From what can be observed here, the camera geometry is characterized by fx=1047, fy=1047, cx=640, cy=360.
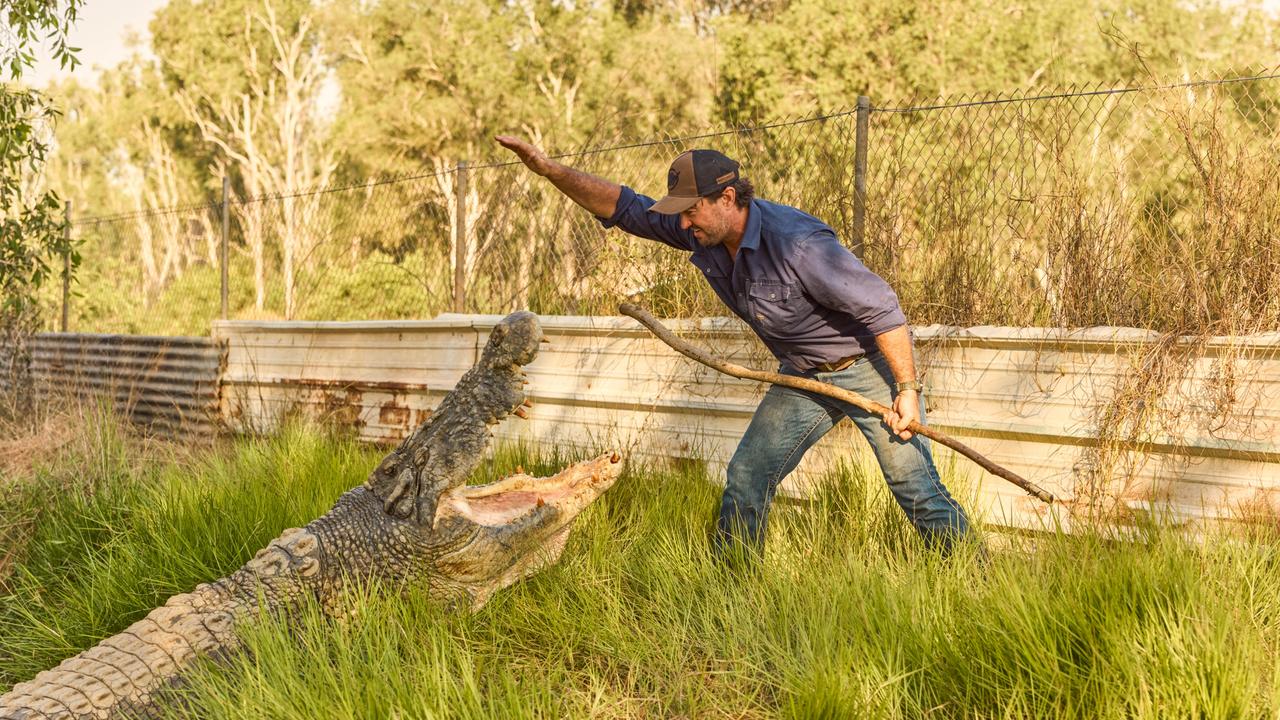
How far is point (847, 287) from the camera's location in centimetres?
386

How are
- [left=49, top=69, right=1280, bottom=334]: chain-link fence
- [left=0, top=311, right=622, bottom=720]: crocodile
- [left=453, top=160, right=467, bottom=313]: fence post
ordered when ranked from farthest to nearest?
[left=453, top=160, right=467, bottom=313]: fence post → [left=49, top=69, right=1280, bottom=334]: chain-link fence → [left=0, top=311, right=622, bottom=720]: crocodile

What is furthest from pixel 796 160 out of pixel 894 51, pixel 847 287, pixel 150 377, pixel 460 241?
pixel 894 51

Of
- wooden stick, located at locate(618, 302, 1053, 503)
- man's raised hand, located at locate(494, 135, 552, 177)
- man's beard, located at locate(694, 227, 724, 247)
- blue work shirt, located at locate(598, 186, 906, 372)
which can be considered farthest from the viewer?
man's raised hand, located at locate(494, 135, 552, 177)

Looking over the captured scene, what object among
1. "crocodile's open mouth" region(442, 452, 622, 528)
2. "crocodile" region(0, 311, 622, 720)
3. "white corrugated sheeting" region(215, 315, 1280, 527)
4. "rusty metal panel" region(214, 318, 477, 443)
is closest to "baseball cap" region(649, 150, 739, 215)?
"crocodile" region(0, 311, 622, 720)

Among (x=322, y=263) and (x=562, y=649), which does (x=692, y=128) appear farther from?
(x=562, y=649)

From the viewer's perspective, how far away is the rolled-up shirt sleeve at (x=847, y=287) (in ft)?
12.6

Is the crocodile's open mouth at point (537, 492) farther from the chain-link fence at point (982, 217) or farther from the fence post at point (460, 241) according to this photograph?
the fence post at point (460, 241)

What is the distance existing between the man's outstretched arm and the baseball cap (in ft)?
1.82

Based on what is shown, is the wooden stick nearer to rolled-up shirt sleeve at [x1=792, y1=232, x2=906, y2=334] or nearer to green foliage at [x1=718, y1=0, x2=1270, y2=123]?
rolled-up shirt sleeve at [x1=792, y1=232, x2=906, y2=334]

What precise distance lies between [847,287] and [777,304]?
1.02 feet

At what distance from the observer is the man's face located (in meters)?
4.02

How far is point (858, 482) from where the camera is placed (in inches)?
185

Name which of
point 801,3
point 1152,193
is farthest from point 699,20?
point 1152,193

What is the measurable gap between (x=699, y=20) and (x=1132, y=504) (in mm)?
32098
